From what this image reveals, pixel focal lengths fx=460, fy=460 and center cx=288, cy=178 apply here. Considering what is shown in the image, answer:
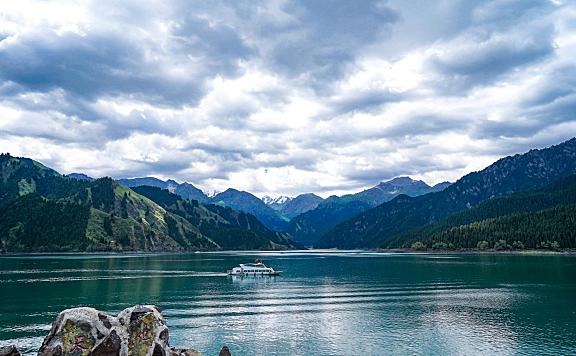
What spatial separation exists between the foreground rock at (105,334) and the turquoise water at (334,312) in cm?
2338

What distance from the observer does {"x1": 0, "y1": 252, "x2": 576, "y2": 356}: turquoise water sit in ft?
247

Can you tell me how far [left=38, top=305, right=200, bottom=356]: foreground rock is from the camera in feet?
156

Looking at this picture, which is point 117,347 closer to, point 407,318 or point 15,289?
point 407,318

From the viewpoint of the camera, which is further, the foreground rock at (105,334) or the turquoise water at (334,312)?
the turquoise water at (334,312)

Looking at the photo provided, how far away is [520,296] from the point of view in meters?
128

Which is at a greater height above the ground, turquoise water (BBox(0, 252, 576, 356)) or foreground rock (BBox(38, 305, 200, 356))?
foreground rock (BBox(38, 305, 200, 356))

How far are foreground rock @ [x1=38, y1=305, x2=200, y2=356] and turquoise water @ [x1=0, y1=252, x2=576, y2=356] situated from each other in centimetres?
2338

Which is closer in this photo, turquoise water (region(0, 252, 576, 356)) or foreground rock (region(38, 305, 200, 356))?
foreground rock (region(38, 305, 200, 356))

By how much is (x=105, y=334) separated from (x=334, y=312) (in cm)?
6716

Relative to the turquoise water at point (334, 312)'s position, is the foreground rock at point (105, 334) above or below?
above

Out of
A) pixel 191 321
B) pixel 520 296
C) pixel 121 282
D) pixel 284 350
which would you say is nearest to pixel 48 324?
pixel 191 321

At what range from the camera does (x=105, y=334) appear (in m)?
48.8

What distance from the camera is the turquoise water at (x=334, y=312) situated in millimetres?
75375

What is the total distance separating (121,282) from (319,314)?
93414mm
